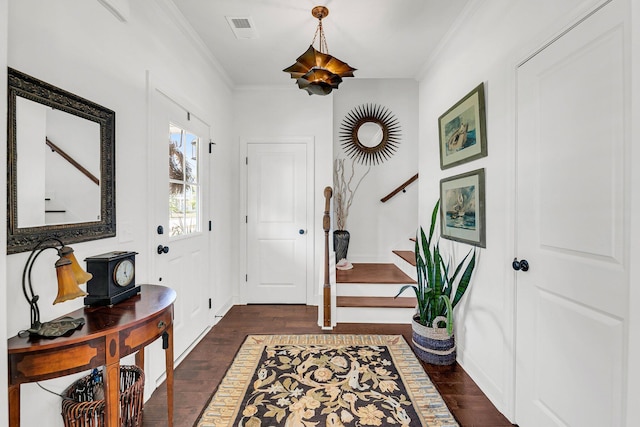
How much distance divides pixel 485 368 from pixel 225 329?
224 centimetres

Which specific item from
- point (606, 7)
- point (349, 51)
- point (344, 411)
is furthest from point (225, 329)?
point (606, 7)

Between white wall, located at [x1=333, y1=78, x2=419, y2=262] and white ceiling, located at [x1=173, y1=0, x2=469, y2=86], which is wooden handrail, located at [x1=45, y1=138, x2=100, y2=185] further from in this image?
white wall, located at [x1=333, y1=78, x2=419, y2=262]

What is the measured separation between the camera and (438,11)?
226cm

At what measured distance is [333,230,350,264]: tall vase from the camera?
4016 millimetres

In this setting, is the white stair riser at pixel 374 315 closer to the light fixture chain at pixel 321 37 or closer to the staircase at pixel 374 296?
the staircase at pixel 374 296

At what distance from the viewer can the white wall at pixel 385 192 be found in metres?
4.28

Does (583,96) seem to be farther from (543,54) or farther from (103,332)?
(103,332)

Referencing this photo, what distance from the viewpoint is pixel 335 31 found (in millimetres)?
2510

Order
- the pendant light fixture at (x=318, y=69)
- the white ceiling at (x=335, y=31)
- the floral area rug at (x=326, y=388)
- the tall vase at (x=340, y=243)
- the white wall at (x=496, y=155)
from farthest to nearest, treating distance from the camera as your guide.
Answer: the tall vase at (x=340, y=243)
the white ceiling at (x=335, y=31)
the pendant light fixture at (x=318, y=69)
the floral area rug at (x=326, y=388)
the white wall at (x=496, y=155)

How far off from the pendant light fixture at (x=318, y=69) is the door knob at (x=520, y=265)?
1521 mm

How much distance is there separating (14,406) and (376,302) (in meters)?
2.66

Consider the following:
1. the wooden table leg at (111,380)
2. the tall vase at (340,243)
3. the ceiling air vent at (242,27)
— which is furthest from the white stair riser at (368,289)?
the ceiling air vent at (242,27)

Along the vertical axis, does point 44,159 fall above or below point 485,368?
above

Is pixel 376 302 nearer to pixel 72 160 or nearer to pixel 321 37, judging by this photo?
pixel 321 37
